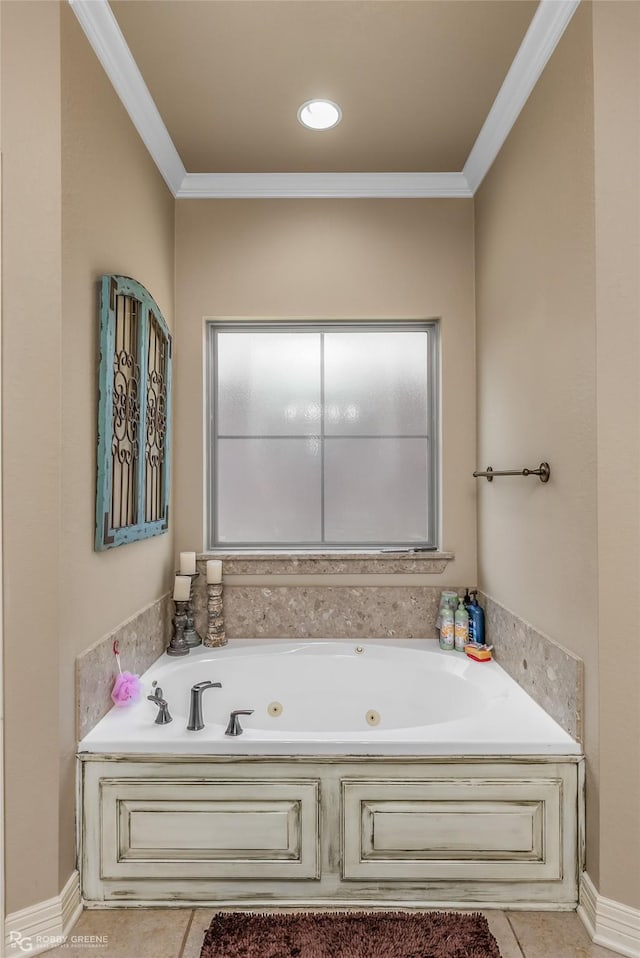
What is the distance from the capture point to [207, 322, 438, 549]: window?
8.61 ft

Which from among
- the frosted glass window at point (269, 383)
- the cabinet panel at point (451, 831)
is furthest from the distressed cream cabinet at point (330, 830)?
the frosted glass window at point (269, 383)

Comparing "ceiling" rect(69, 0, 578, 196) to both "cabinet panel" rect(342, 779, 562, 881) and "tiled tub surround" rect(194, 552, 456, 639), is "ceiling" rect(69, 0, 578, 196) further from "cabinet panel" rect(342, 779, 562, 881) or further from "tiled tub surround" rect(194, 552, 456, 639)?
"cabinet panel" rect(342, 779, 562, 881)

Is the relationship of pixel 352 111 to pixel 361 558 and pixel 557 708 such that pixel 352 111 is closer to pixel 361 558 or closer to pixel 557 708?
pixel 361 558

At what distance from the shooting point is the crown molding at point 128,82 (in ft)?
5.21

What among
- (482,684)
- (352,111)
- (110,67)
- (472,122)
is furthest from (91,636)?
(472,122)

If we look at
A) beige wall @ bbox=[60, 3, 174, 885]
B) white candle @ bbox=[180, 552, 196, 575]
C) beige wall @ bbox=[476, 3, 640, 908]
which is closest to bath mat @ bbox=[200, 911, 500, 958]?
beige wall @ bbox=[476, 3, 640, 908]

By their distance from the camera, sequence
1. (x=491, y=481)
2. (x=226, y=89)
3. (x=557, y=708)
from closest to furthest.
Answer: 1. (x=557, y=708)
2. (x=226, y=89)
3. (x=491, y=481)

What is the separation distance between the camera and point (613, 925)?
1.44 metres

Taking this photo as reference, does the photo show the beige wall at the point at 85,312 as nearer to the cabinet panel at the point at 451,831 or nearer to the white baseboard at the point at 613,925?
the cabinet panel at the point at 451,831

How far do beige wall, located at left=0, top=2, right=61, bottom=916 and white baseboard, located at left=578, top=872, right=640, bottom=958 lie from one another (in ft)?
4.68

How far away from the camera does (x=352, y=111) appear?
6.69 feet

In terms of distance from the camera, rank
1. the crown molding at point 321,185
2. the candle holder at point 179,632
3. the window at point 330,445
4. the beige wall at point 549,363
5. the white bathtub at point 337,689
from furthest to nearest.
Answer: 1. the window at point 330,445
2. the crown molding at point 321,185
3. the candle holder at point 179,632
4. the white bathtub at point 337,689
5. the beige wall at point 549,363

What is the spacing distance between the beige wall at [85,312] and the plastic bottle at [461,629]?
4.31ft

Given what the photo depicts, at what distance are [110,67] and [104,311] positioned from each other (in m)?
0.79
